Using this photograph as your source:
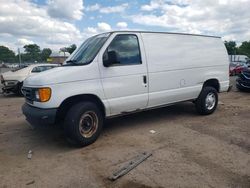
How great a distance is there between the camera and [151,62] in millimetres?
6070

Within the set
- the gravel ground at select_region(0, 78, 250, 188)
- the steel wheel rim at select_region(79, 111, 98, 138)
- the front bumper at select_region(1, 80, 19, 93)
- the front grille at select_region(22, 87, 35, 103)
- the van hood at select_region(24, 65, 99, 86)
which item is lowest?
the gravel ground at select_region(0, 78, 250, 188)

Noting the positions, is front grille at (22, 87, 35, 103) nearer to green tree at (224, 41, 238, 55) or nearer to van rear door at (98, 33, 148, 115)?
van rear door at (98, 33, 148, 115)

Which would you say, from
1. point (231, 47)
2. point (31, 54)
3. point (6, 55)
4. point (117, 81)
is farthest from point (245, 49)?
point (117, 81)

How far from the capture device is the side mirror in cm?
524

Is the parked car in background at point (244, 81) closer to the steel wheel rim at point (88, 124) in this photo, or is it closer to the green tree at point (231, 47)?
the steel wheel rim at point (88, 124)

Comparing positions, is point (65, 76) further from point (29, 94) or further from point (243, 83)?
point (243, 83)

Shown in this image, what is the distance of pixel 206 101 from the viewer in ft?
24.5

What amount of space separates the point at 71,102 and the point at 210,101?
425 cm

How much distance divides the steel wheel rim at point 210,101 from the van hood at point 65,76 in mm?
3686

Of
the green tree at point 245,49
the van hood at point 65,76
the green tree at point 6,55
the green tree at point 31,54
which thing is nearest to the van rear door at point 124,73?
the van hood at point 65,76

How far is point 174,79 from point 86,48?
7.44 ft

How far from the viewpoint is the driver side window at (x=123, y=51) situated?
209 inches

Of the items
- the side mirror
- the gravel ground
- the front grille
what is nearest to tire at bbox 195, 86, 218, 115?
the gravel ground

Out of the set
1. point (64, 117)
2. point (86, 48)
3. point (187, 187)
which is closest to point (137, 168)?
point (187, 187)
